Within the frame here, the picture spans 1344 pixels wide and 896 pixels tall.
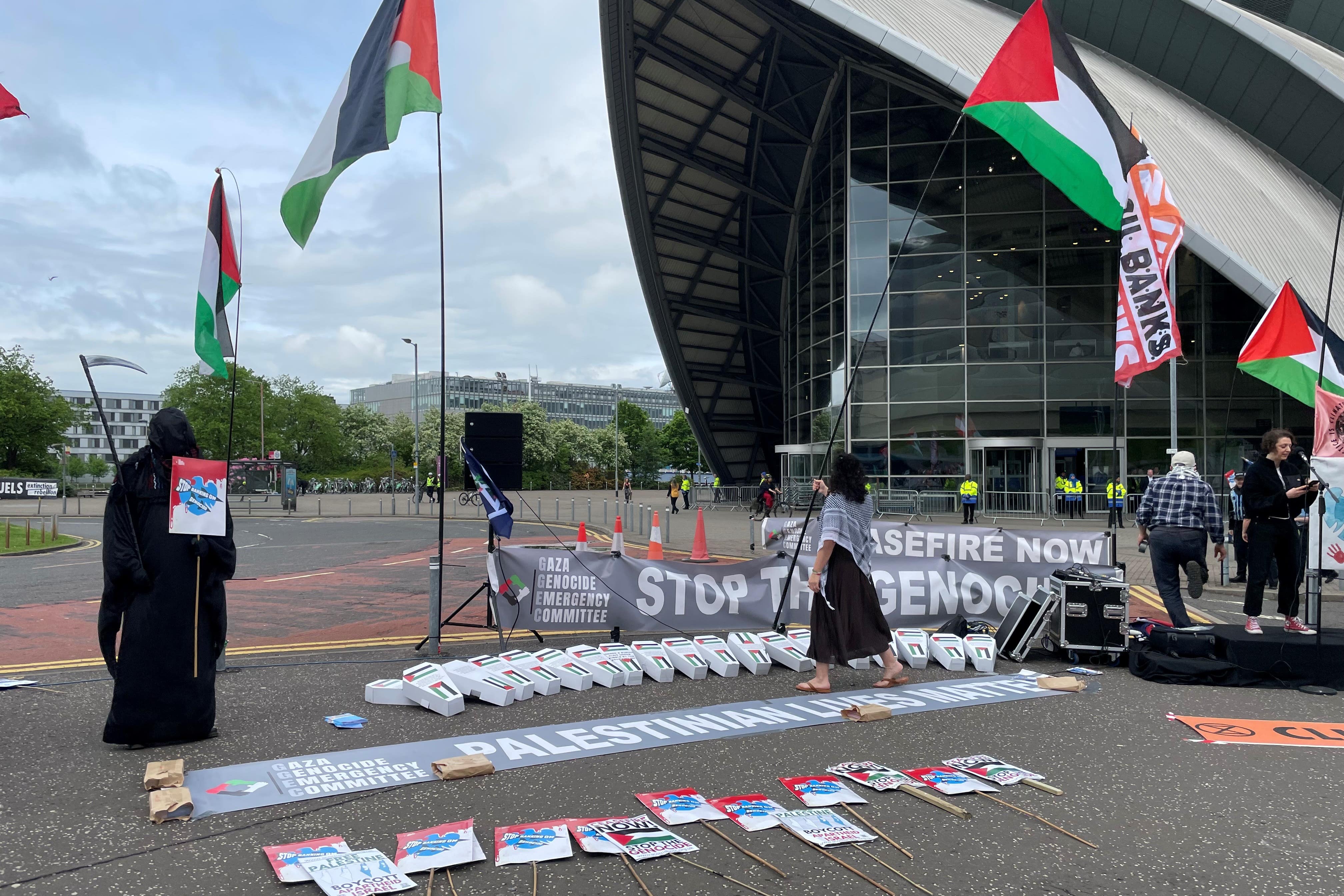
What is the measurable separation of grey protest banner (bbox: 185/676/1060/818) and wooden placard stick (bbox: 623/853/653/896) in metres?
1.35

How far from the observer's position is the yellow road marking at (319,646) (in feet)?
24.3

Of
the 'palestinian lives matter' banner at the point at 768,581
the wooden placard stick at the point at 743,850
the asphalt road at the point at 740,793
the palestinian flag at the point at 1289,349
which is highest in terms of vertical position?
the palestinian flag at the point at 1289,349

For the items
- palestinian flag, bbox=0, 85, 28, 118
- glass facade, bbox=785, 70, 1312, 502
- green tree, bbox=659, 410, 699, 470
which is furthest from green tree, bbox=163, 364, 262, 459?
palestinian flag, bbox=0, 85, 28, 118

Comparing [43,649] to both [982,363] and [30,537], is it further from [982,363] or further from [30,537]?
[982,363]

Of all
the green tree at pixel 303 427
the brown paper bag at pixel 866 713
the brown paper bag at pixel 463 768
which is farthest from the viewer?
the green tree at pixel 303 427

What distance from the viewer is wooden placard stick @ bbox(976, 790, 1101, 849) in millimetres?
3893

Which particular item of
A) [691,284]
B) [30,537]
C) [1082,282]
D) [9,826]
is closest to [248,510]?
[30,537]

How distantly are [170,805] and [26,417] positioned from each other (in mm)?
79617

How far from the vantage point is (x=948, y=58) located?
21.4 metres

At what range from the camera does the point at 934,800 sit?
14.1 feet

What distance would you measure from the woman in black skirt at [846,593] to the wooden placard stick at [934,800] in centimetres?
213

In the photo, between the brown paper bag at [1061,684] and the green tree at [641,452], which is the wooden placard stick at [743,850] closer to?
the brown paper bag at [1061,684]

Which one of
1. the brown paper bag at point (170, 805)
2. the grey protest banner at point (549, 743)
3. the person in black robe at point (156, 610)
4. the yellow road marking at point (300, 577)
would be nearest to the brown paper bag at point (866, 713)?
the grey protest banner at point (549, 743)

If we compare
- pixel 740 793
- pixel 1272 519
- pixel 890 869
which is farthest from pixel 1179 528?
pixel 890 869
